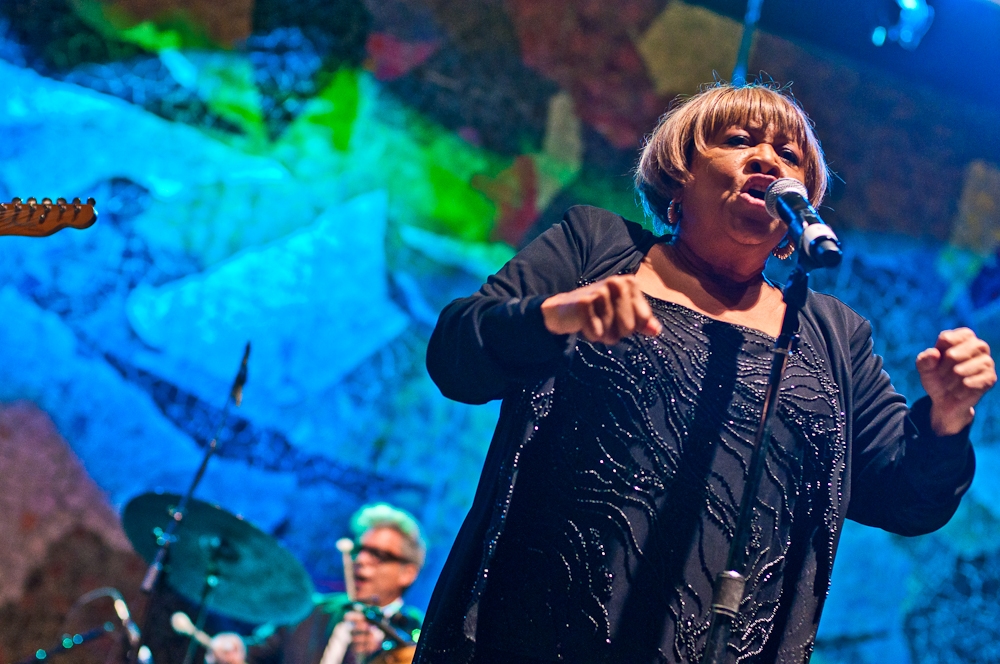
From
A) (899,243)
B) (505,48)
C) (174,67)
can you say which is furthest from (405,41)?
(899,243)

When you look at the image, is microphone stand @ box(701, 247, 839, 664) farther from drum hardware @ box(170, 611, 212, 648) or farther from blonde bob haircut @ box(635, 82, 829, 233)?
drum hardware @ box(170, 611, 212, 648)

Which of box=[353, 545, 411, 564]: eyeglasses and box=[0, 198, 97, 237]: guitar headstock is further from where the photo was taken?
box=[353, 545, 411, 564]: eyeglasses

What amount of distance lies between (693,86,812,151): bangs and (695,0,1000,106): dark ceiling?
10.3 feet

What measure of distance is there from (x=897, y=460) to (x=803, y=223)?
0.45 meters

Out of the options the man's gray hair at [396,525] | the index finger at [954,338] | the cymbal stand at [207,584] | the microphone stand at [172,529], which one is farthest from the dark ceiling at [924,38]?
the index finger at [954,338]

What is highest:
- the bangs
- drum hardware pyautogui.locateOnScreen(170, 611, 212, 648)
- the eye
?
the bangs

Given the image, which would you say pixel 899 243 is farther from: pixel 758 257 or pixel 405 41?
pixel 758 257

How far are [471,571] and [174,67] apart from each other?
313 cm

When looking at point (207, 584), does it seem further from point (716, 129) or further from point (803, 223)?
point (803, 223)

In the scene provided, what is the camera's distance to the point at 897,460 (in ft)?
4.34

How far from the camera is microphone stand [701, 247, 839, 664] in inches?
39.5

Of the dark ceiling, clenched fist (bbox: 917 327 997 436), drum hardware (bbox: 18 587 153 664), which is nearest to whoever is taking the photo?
clenched fist (bbox: 917 327 997 436)

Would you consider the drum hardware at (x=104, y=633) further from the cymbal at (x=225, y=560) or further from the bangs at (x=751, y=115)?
the bangs at (x=751, y=115)

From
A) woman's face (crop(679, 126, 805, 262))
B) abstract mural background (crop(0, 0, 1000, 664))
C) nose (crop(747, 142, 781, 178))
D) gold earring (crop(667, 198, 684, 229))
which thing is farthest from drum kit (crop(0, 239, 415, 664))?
nose (crop(747, 142, 781, 178))
